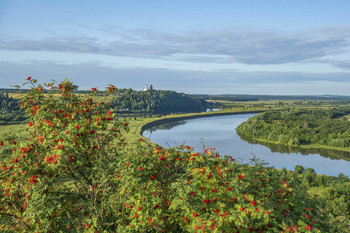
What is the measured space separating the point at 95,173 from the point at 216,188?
445 cm

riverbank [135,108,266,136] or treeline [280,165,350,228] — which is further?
riverbank [135,108,266,136]

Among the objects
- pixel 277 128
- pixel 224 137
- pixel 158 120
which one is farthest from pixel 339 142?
pixel 158 120

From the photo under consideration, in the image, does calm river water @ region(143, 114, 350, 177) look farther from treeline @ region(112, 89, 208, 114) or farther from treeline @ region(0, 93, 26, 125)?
treeline @ region(112, 89, 208, 114)

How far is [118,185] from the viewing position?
9.23 metres

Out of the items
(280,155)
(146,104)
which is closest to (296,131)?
(280,155)

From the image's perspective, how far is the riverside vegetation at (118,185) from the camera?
316 inches

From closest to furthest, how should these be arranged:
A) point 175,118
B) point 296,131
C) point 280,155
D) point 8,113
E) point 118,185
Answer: point 118,185, point 280,155, point 296,131, point 8,113, point 175,118

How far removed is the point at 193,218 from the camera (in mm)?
8234

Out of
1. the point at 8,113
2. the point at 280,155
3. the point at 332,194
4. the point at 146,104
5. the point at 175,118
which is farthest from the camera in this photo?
the point at 146,104

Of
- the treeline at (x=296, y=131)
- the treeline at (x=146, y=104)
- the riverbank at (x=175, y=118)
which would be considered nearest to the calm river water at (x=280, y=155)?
the treeline at (x=296, y=131)

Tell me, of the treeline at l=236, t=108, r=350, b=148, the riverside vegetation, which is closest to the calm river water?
the treeline at l=236, t=108, r=350, b=148

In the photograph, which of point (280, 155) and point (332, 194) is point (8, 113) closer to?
point (280, 155)

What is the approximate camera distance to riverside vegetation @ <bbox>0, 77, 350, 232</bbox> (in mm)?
8031

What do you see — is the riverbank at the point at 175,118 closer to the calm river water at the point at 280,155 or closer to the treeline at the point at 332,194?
the calm river water at the point at 280,155
